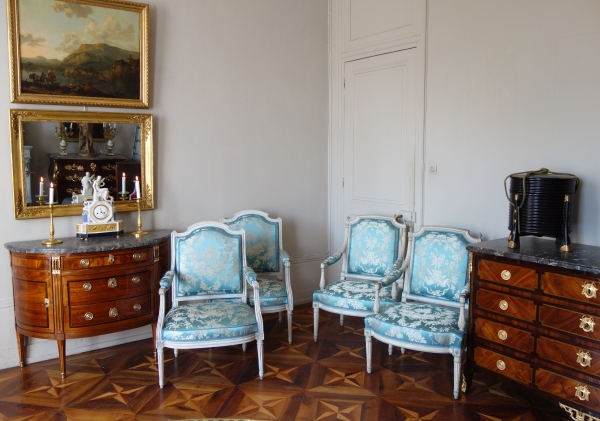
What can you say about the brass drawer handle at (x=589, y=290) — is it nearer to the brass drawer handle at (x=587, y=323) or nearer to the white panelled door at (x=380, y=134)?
the brass drawer handle at (x=587, y=323)

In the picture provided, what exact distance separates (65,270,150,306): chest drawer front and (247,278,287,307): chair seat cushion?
2.63 ft

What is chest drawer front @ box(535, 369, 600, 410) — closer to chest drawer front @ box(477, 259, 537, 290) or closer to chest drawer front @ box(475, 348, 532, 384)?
chest drawer front @ box(475, 348, 532, 384)

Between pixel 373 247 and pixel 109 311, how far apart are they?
2039mm

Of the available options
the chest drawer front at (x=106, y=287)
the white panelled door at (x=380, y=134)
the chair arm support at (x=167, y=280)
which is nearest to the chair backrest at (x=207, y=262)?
the chair arm support at (x=167, y=280)

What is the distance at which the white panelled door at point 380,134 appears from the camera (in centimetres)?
425

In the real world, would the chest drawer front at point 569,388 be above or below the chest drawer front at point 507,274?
below

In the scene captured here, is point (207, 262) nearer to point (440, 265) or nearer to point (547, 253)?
point (440, 265)

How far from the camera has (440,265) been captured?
3590mm

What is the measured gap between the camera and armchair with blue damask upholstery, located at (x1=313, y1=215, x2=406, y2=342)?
3738mm

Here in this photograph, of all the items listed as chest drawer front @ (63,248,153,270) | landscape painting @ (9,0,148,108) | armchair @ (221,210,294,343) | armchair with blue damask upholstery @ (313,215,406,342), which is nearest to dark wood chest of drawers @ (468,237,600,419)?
armchair with blue damask upholstery @ (313,215,406,342)

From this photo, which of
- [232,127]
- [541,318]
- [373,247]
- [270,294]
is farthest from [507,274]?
[232,127]

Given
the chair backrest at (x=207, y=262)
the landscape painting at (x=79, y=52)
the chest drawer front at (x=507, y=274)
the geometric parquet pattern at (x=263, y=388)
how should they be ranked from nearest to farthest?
the chest drawer front at (x=507, y=274), the geometric parquet pattern at (x=263, y=388), the landscape painting at (x=79, y=52), the chair backrest at (x=207, y=262)

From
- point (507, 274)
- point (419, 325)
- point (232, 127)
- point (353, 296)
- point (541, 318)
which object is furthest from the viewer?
point (232, 127)

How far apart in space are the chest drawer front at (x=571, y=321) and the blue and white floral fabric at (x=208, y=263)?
1994 millimetres
